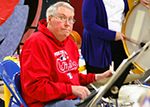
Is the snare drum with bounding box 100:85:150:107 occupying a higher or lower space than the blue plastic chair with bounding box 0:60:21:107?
higher

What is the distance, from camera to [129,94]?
104 cm

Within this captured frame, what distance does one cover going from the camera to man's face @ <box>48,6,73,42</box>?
4.88 ft

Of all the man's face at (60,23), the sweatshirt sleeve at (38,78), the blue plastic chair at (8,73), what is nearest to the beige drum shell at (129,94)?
the sweatshirt sleeve at (38,78)

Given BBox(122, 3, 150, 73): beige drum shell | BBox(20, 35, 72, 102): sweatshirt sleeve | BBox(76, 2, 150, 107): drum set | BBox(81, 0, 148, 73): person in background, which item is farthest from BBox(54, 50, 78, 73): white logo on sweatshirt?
BBox(122, 3, 150, 73): beige drum shell

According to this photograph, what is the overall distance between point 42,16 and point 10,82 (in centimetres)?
543

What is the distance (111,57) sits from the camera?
83.7 inches

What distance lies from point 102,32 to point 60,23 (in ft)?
2.06

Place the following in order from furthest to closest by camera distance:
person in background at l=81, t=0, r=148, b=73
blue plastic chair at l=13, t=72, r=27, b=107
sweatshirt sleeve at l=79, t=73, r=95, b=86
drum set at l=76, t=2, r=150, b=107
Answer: person in background at l=81, t=0, r=148, b=73
sweatshirt sleeve at l=79, t=73, r=95, b=86
blue plastic chair at l=13, t=72, r=27, b=107
drum set at l=76, t=2, r=150, b=107

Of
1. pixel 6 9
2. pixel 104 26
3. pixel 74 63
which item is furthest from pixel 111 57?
pixel 6 9

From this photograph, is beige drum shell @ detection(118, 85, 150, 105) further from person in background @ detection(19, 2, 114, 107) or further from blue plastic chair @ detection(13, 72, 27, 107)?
blue plastic chair @ detection(13, 72, 27, 107)

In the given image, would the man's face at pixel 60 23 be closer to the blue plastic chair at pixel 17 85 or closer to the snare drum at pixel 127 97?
the blue plastic chair at pixel 17 85

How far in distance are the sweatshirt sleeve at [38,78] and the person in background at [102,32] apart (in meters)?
0.82

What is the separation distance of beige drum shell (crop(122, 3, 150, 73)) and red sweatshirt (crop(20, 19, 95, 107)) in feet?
2.62

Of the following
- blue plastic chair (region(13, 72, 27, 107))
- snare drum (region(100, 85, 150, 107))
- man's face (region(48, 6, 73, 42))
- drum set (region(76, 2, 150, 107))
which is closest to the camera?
drum set (region(76, 2, 150, 107))
